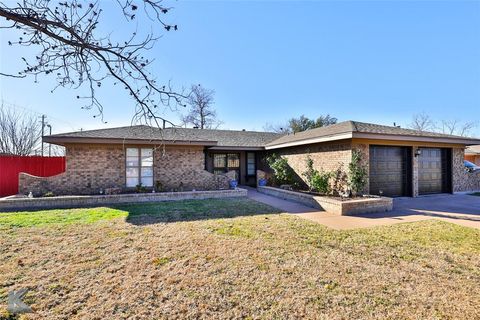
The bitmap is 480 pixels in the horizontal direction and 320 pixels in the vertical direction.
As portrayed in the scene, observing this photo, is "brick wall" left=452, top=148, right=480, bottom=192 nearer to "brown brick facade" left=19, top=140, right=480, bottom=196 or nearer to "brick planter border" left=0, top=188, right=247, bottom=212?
"brown brick facade" left=19, top=140, right=480, bottom=196

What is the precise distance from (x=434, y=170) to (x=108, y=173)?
16.4m

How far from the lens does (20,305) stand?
2.82m

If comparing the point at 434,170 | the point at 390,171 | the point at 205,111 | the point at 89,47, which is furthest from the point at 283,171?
the point at 205,111

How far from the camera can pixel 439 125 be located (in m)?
42.2

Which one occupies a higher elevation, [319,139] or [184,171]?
[319,139]

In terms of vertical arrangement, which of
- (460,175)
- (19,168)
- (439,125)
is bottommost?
(460,175)

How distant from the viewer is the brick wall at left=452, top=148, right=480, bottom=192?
12602 mm

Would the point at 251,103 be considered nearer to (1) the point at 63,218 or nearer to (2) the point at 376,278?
(1) the point at 63,218

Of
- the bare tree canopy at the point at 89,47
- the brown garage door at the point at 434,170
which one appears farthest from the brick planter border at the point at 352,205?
the bare tree canopy at the point at 89,47

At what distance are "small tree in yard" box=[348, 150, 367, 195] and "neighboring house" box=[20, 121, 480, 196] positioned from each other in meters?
0.45

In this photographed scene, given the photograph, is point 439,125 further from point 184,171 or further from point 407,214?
point 184,171

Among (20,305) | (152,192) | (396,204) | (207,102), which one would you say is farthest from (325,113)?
(20,305)

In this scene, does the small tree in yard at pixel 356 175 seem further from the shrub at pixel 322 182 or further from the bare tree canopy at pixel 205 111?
the bare tree canopy at pixel 205 111

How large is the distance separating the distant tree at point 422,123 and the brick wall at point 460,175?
108 ft
